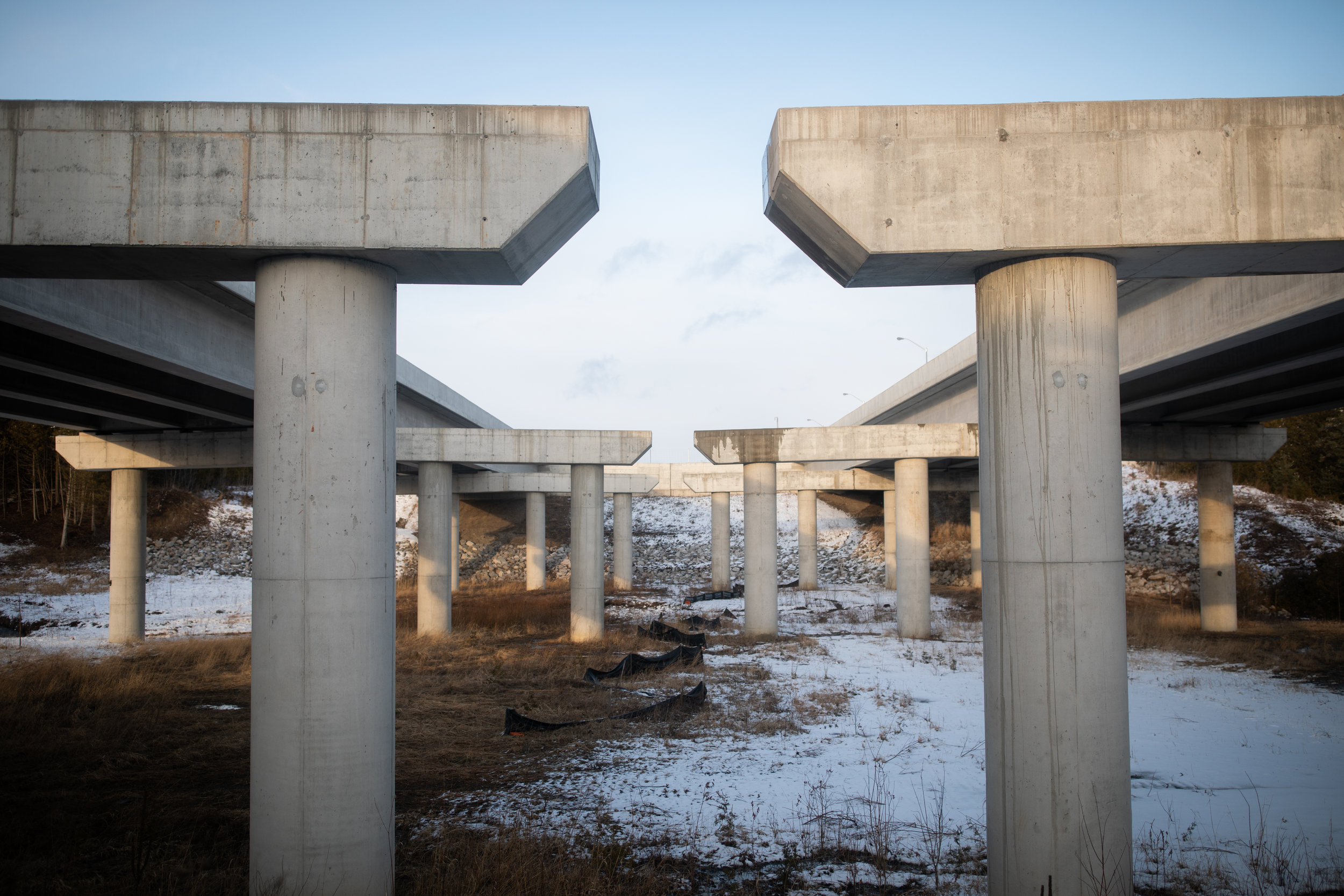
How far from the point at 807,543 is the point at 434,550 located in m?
19.9

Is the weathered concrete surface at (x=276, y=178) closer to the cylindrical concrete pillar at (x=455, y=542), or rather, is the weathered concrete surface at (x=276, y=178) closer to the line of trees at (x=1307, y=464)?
the line of trees at (x=1307, y=464)

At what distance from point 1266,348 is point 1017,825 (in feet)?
39.9

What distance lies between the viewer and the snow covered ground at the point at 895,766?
23.7 ft

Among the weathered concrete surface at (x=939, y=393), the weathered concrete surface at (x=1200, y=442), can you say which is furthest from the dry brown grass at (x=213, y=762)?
the weathered concrete surface at (x=1200, y=442)

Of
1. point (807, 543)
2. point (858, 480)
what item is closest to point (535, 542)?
point (807, 543)

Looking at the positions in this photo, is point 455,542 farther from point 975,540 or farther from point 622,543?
point 975,540

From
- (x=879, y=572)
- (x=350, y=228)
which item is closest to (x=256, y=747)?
(x=350, y=228)

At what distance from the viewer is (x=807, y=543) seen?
38812 mm

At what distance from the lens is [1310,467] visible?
3566cm

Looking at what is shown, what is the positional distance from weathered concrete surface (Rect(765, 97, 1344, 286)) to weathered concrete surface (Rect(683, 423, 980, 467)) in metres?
15.8

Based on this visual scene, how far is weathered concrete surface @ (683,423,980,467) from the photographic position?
21.7m

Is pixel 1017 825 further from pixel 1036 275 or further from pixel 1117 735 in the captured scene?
pixel 1036 275

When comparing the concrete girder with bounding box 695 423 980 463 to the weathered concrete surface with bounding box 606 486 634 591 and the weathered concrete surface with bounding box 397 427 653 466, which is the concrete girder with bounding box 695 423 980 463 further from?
the weathered concrete surface with bounding box 606 486 634 591

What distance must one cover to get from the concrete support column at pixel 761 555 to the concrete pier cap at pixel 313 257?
57.8 ft
